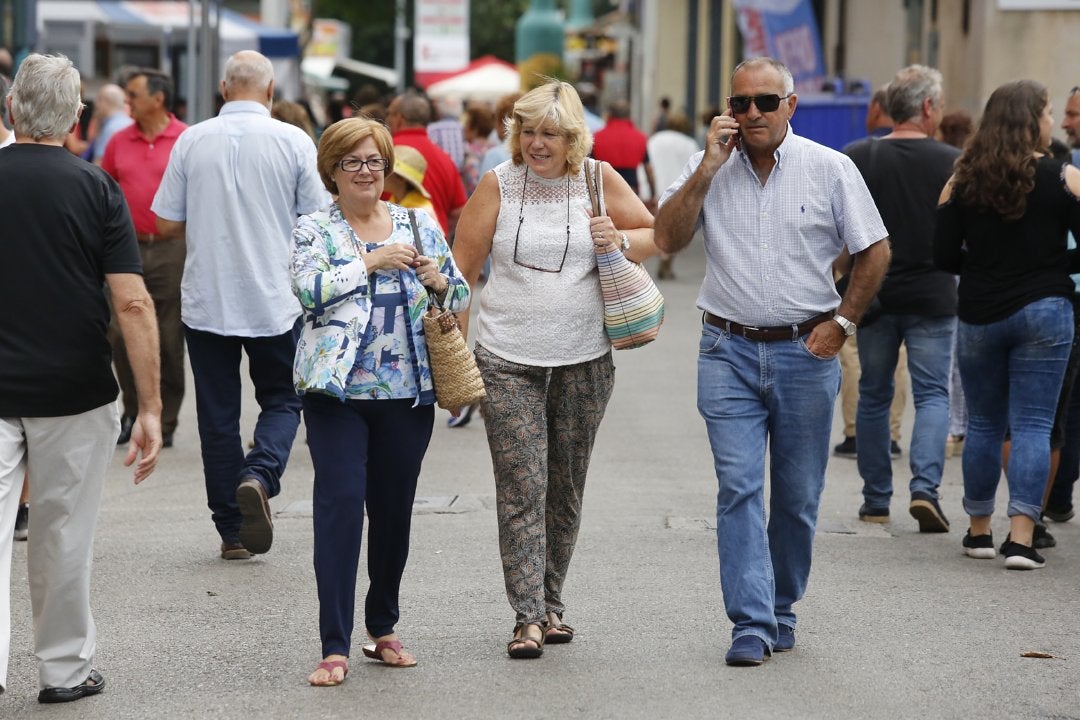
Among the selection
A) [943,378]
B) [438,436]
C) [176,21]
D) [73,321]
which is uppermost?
[176,21]

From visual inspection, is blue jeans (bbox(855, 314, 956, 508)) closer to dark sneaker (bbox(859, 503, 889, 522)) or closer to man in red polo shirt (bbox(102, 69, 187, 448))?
dark sneaker (bbox(859, 503, 889, 522))

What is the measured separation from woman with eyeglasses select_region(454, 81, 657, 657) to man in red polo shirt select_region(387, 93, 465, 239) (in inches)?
170

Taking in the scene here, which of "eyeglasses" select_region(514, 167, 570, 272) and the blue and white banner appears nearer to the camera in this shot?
"eyeglasses" select_region(514, 167, 570, 272)

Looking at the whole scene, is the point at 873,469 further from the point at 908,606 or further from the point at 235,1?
the point at 235,1

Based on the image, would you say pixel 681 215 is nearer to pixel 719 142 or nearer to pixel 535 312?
pixel 719 142

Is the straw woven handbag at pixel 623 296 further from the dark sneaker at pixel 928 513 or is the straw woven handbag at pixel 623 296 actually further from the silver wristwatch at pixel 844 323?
the dark sneaker at pixel 928 513

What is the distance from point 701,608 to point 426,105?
4895 millimetres

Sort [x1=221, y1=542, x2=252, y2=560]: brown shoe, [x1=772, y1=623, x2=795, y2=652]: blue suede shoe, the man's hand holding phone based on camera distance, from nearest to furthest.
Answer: the man's hand holding phone → [x1=772, y1=623, x2=795, y2=652]: blue suede shoe → [x1=221, y1=542, x2=252, y2=560]: brown shoe

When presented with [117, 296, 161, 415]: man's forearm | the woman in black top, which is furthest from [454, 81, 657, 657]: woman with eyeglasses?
the woman in black top

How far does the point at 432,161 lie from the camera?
1021 cm

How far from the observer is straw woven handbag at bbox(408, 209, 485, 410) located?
530 cm

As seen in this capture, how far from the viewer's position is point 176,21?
25641 millimetres

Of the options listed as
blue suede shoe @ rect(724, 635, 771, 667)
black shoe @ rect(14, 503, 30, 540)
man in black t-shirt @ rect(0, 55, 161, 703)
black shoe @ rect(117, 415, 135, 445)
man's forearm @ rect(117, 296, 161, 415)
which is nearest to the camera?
man in black t-shirt @ rect(0, 55, 161, 703)

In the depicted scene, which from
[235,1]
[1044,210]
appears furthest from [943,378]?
[235,1]
